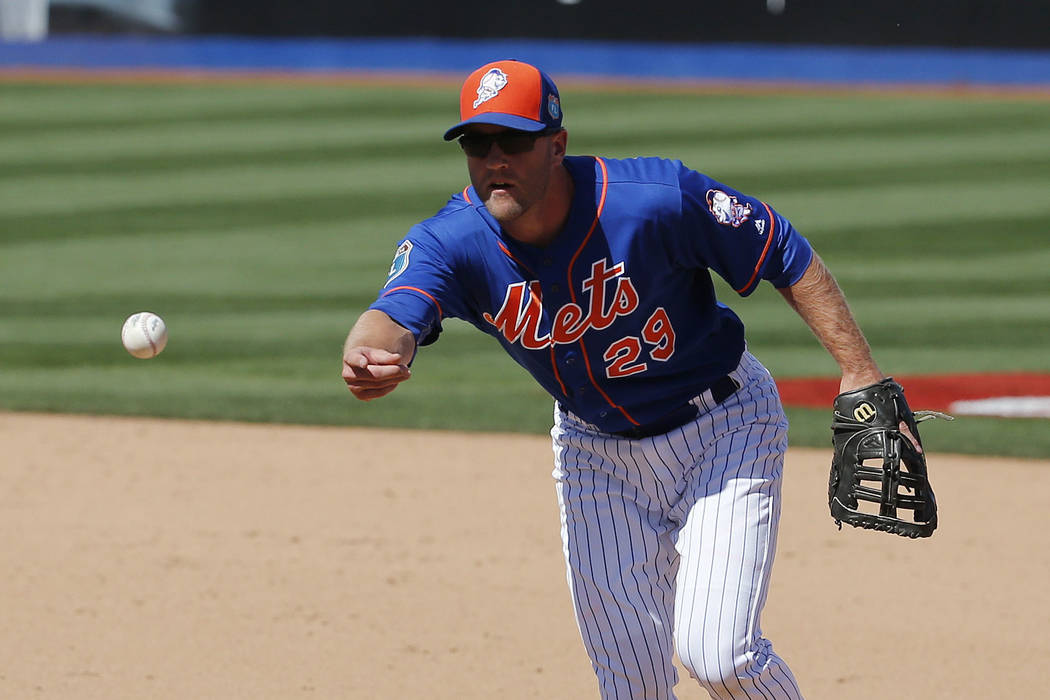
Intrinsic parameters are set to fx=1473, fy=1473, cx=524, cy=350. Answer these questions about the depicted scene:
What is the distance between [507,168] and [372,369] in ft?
2.05

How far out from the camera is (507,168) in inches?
134

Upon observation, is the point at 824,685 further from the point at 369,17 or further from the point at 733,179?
the point at 369,17

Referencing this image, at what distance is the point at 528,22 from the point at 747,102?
395cm

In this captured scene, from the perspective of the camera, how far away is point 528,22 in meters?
22.3

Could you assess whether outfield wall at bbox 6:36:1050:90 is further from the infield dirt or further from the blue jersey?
the blue jersey

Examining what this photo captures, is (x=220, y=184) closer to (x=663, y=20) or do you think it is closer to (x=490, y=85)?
(x=663, y=20)

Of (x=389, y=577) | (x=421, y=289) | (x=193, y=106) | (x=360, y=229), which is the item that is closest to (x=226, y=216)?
(x=360, y=229)

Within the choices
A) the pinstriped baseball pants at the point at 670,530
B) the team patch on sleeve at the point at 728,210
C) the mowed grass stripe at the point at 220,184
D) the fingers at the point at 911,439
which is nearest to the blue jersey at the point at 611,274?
the team patch on sleeve at the point at 728,210

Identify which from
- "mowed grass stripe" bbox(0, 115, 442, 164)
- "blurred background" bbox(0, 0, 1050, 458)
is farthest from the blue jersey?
"mowed grass stripe" bbox(0, 115, 442, 164)

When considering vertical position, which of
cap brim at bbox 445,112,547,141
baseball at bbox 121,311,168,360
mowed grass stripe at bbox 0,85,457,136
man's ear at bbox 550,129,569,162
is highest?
cap brim at bbox 445,112,547,141

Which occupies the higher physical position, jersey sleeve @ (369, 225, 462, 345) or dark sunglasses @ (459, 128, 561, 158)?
dark sunglasses @ (459, 128, 561, 158)

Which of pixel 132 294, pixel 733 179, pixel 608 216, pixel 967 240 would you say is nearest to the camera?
pixel 608 216

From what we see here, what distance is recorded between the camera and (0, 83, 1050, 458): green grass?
9.12 metres

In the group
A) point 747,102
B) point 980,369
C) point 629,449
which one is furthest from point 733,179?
point 629,449
